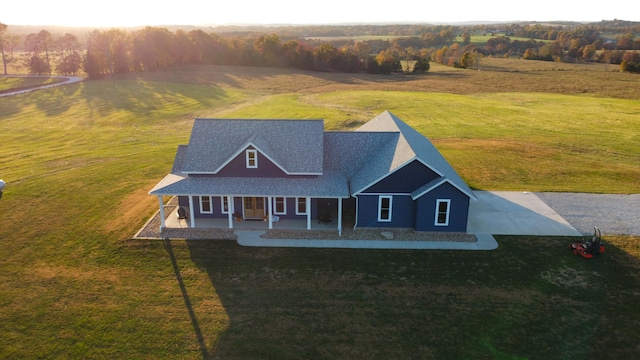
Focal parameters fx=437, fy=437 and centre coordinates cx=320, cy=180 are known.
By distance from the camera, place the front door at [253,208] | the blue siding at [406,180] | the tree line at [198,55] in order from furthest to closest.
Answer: the tree line at [198,55]
the front door at [253,208]
the blue siding at [406,180]

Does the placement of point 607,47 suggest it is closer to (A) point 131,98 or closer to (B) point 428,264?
(A) point 131,98

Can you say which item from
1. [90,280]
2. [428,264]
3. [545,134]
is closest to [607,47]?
[545,134]

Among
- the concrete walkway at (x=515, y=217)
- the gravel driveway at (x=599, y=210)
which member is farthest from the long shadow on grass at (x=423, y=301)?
the gravel driveway at (x=599, y=210)

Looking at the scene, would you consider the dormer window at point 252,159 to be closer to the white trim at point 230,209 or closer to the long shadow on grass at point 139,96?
the white trim at point 230,209

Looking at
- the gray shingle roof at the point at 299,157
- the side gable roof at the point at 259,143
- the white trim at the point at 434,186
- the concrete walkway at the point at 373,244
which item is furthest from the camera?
the side gable roof at the point at 259,143

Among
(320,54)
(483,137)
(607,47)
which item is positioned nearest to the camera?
(483,137)
